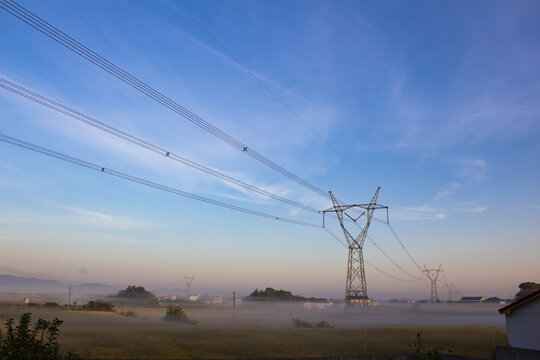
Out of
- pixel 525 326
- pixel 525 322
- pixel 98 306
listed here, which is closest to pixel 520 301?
pixel 525 322

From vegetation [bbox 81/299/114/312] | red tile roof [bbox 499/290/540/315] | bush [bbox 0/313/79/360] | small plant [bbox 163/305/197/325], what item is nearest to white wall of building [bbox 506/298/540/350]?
red tile roof [bbox 499/290/540/315]

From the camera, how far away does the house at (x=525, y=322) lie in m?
24.6

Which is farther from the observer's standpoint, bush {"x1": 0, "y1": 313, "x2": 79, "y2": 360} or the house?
the house

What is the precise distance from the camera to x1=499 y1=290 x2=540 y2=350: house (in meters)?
24.6

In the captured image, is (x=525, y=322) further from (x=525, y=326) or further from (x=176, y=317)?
(x=176, y=317)

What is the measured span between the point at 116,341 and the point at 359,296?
3718 cm

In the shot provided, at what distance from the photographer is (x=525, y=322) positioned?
25.3 m

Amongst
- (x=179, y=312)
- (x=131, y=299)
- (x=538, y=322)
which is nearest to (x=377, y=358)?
(x=538, y=322)

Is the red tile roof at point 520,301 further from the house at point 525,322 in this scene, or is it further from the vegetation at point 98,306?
the vegetation at point 98,306

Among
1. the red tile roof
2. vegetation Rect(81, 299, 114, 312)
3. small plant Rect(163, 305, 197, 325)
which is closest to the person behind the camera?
the red tile roof

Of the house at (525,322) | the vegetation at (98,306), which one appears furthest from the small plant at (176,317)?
the house at (525,322)

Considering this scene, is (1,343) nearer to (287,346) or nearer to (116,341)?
(116,341)

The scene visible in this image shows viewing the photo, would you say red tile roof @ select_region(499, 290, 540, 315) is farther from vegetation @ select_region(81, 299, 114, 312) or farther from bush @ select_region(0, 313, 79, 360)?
vegetation @ select_region(81, 299, 114, 312)

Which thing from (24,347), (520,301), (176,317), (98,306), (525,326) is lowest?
(176,317)
